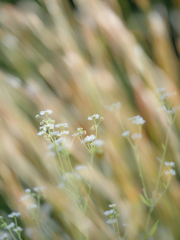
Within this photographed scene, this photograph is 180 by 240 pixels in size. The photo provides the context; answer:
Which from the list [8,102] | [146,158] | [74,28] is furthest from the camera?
[74,28]

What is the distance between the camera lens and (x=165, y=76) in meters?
0.61

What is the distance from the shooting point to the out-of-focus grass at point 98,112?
56cm

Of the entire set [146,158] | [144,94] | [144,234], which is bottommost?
[144,234]

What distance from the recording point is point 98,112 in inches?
23.8

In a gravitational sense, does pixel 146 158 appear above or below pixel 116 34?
below

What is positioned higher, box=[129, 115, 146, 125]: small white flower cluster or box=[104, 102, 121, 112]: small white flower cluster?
box=[104, 102, 121, 112]: small white flower cluster

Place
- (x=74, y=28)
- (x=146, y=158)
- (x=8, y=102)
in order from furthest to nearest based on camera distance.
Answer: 1. (x=74, y=28)
2. (x=8, y=102)
3. (x=146, y=158)

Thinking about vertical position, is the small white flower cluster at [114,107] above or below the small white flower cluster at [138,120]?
above

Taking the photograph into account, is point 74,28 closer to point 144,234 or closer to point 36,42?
point 36,42

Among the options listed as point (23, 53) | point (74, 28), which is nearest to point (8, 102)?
point (23, 53)

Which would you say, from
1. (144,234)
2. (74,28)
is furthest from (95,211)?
(74,28)

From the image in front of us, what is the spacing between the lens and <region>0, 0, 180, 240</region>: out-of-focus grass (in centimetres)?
56

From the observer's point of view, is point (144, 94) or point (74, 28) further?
point (74, 28)

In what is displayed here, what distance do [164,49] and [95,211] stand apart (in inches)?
14.2
